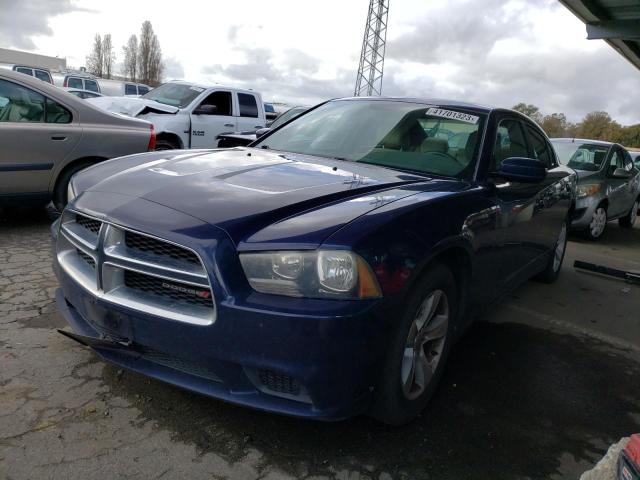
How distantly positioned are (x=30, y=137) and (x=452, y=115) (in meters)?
4.06

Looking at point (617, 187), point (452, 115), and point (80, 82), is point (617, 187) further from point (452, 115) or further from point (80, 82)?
point (80, 82)

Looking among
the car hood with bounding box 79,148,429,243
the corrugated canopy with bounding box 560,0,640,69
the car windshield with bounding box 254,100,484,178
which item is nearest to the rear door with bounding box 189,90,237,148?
the car windshield with bounding box 254,100,484,178

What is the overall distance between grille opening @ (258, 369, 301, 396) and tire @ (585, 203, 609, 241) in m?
7.61

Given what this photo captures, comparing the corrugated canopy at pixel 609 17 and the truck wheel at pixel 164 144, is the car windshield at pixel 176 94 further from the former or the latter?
the corrugated canopy at pixel 609 17

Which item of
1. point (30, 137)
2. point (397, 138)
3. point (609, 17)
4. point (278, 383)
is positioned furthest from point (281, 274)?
point (609, 17)

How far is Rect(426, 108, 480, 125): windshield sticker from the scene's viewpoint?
3.54 metres

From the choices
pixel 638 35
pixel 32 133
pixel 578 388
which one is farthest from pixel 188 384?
pixel 638 35

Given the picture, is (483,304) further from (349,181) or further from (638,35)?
(638,35)

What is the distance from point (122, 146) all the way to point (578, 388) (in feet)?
16.4

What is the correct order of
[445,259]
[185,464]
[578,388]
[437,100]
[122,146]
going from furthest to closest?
1. [122,146]
2. [437,100]
3. [578,388]
4. [445,259]
5. [185,464]

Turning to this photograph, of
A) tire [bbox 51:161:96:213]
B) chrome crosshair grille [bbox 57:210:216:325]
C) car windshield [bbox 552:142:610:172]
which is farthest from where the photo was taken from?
car windshield [bbox 552:142:610:172]

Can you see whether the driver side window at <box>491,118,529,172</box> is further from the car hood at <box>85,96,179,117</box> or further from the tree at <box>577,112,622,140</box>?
the tree at <box>577,112,622,140</box>

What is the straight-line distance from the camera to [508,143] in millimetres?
3791

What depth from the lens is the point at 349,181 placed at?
2.77 meters
